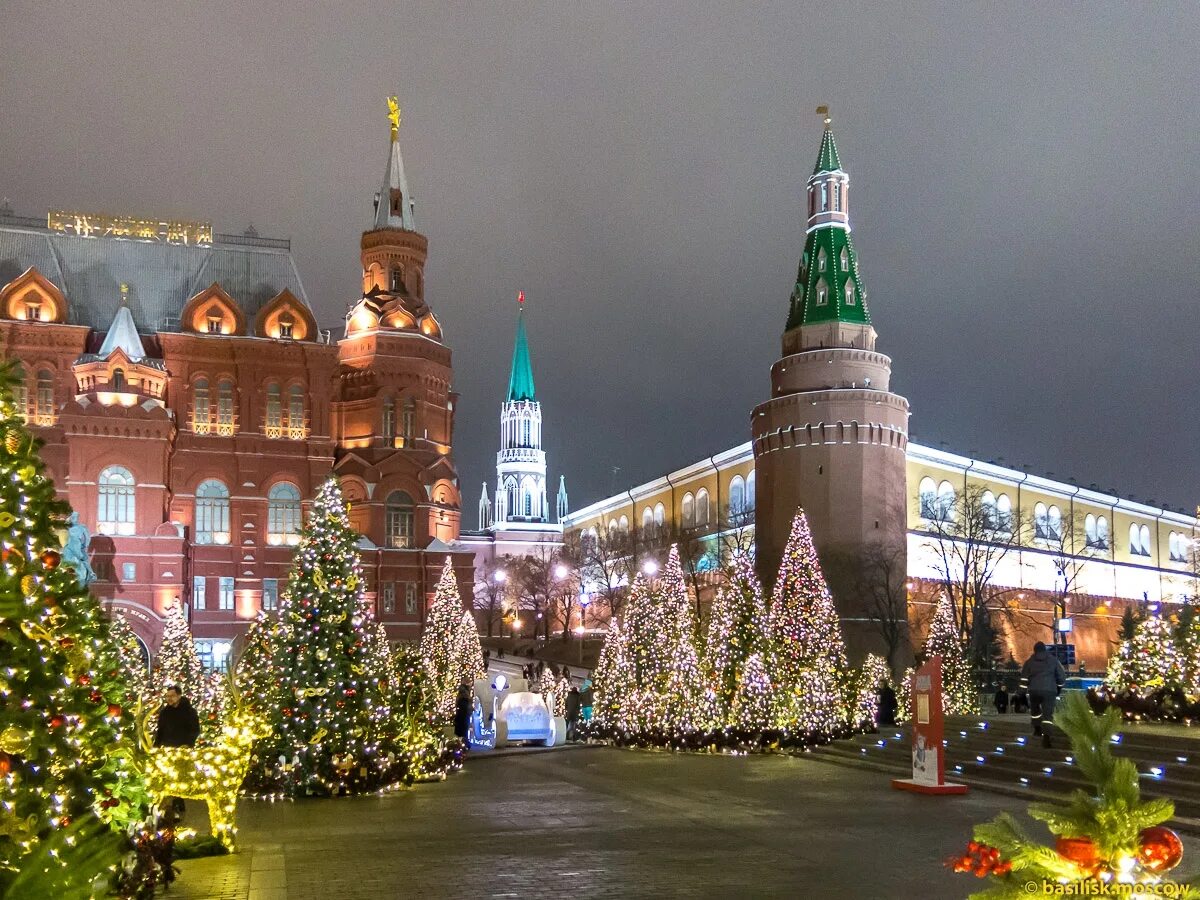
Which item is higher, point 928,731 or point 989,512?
point 989,512

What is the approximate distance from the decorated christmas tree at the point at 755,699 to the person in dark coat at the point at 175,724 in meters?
14.2

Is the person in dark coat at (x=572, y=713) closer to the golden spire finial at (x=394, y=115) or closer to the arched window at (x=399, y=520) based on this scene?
the arched window at (x=399, y=520)

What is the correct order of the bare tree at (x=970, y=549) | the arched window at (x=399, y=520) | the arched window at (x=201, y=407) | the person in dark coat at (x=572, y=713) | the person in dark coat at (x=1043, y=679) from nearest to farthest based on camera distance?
1. the person in dark coat at (x=1043, y=679)
2. the person in dark coat at (x=572, y=713)
3. the bare tree at (x=970, y=549)
4. the arched window at (x=201, y=407)
5. the arched window at (x=399, y=520)

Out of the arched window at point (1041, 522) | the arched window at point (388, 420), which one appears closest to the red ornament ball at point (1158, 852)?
the arched window at point (388, 420)

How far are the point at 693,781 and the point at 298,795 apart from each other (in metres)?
5.82

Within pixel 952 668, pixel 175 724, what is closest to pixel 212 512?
pixel 952 668

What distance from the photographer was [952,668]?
31.4 metres

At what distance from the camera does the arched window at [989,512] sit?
55531mm

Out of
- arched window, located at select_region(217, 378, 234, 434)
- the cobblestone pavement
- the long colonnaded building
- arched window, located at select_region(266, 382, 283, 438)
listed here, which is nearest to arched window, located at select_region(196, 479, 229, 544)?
arched window, located at select_region(217, 378, 234, 434)

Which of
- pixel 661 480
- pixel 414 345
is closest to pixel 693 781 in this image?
pixel 414 345

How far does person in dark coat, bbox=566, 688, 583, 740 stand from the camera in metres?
32.9

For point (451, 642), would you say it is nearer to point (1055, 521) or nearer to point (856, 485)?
point (856, 485)

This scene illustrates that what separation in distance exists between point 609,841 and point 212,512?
4338 centimetres

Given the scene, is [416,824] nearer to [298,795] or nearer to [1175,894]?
[298,795]
